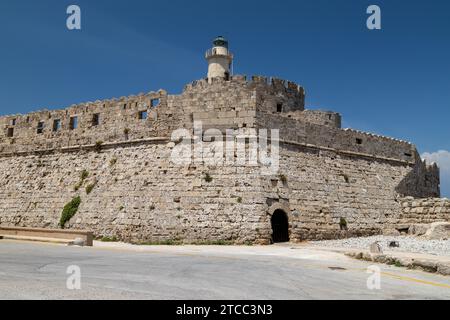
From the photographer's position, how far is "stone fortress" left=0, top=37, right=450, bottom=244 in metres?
18.9

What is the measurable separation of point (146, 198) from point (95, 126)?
6.90m

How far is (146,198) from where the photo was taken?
1986 centimetres

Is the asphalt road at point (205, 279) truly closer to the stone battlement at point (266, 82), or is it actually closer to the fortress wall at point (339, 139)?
the fortress wall at point (339, 139)

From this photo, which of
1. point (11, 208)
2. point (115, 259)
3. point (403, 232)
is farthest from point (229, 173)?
point (11, 208)

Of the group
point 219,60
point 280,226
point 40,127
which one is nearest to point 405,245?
point 280,226

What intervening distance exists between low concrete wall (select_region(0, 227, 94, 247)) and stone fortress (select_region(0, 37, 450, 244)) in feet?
7.98

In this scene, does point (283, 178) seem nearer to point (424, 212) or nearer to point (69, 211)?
point (424, 212)

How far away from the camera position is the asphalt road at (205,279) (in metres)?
6.81


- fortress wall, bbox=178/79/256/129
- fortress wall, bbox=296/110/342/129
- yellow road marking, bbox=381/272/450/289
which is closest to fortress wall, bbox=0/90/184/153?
fortress wall, bbox=178/79/256/129

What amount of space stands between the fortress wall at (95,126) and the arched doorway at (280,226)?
6.45m

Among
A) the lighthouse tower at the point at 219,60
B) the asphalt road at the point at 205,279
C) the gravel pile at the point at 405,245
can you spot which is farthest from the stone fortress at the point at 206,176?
the lighthouse tower at the point at 219,60

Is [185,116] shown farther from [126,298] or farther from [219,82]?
[126,298]

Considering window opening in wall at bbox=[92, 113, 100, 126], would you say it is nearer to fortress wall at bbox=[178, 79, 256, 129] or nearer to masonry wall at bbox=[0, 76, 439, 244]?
masonry wall at bbox=[0, 76, 439, 244]
